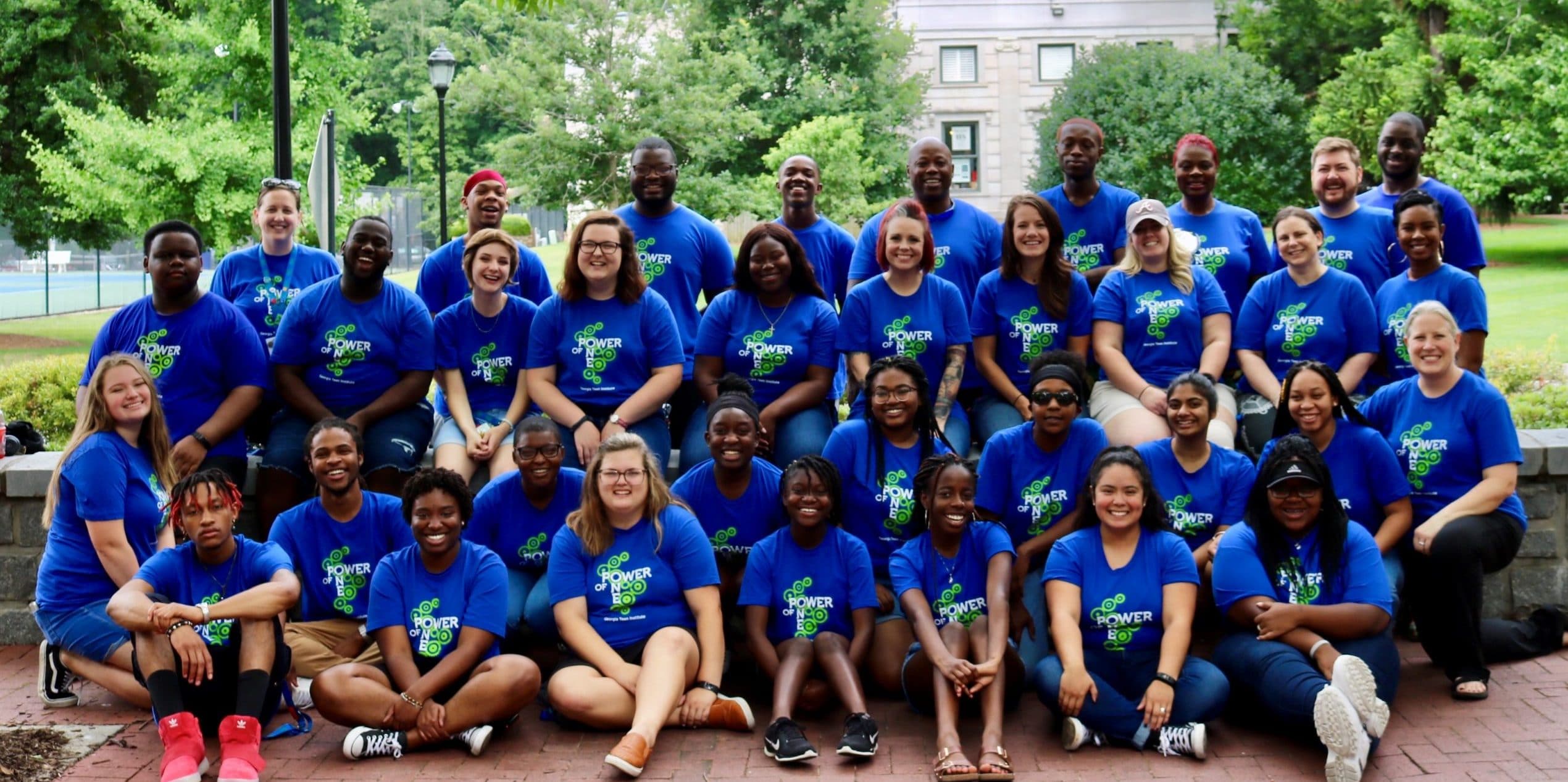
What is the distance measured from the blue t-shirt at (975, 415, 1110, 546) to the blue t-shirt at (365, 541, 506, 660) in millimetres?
2215

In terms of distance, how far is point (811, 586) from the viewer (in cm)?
651

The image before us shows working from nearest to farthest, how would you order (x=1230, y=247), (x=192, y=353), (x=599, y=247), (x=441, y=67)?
1. (x=192, y=353)
2. (x=599, y=247)
3. (x=1230, y=247)
4. (x=441, y=67)

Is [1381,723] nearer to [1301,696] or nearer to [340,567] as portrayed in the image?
[1301,696]

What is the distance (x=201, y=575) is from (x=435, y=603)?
0.95m

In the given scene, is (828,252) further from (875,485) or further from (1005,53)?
(1005,53)

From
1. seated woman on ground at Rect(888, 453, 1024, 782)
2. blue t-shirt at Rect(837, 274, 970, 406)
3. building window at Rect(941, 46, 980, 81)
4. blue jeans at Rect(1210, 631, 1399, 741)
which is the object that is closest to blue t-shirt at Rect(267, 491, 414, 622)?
seated woman on ground at Rect(888, 453, 1024, 782)

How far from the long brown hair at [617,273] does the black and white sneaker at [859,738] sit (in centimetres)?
258

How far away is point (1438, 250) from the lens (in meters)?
7.53

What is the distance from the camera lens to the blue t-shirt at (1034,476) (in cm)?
682

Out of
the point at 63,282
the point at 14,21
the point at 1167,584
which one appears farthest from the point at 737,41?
the point at 1167,584

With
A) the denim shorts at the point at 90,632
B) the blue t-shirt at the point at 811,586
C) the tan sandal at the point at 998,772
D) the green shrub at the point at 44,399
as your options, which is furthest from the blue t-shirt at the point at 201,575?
the green shrub at the point at 44,399

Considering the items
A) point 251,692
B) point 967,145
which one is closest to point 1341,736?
point 251,692

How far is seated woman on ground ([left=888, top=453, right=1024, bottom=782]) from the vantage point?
19.7ft

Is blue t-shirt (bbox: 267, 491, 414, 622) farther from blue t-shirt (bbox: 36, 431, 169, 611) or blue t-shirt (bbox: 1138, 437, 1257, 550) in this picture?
blue t-shirt (bbox: 1138, 437, 1257, 550)
